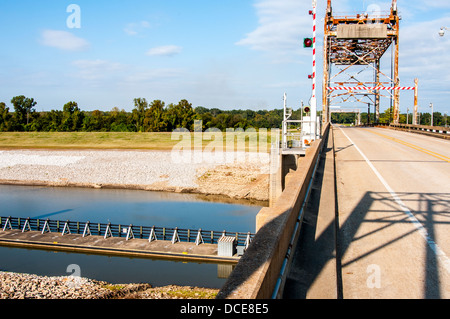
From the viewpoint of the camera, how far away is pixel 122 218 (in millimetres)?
37281

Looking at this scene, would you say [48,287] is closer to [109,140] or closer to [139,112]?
[109,140]

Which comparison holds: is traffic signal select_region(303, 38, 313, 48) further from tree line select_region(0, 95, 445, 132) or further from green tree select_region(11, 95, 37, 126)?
green tree select_region(11, 95, 37, 126)

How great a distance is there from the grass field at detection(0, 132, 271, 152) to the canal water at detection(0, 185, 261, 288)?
32843 millimetres

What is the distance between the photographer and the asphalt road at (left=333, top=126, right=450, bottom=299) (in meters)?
5.36

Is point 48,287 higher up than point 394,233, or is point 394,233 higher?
point 394,233

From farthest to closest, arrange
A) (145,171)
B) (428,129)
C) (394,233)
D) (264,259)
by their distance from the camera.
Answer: (145,171) < (428,129) < (394,233) < (264,259)

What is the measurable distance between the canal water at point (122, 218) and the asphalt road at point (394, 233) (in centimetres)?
1271

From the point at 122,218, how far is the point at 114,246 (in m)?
11.2

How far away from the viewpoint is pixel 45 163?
71.1 m

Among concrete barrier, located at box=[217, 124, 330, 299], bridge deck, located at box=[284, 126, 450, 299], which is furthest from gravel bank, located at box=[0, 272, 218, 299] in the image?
concrete barrier, located at box=[217, 124, 330, 299]

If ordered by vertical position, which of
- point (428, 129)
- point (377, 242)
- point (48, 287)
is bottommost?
point (48, 287)

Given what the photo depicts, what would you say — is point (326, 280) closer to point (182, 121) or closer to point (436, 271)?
point (436, 271)

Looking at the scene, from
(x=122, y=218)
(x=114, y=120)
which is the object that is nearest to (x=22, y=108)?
(x=114, y=120)
